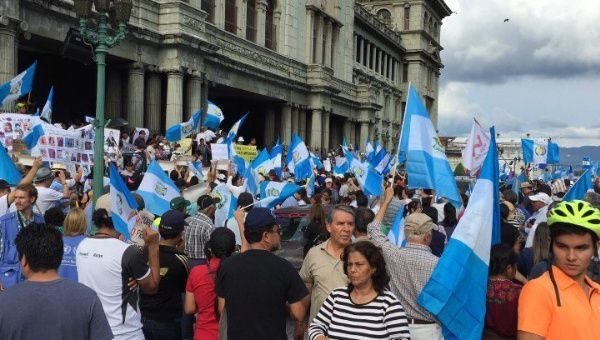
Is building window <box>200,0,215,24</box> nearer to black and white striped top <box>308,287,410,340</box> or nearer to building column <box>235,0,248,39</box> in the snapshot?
building column <box>235,0,248,39</box>

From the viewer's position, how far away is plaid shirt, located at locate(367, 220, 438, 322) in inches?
185

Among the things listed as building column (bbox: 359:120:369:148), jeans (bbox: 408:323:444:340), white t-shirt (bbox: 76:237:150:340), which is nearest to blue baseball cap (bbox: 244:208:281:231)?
white t-shirt (bbox: 76:237:150:340)

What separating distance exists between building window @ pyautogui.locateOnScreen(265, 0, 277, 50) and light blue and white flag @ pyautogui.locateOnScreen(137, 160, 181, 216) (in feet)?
93.8

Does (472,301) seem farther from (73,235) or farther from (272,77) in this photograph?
(272,77)

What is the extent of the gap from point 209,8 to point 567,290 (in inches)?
1189

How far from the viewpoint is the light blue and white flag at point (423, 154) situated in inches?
292

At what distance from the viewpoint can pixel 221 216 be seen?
9.77 meters

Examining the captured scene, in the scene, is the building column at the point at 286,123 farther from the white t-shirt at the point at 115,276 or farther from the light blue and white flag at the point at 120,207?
the white t-shirt at the point at 115,276

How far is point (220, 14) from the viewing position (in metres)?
32.7

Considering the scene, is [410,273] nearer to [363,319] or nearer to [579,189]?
[363,319]

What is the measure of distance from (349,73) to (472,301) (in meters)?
43.8

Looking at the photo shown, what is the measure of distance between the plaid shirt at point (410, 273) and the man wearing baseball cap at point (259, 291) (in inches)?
27.5

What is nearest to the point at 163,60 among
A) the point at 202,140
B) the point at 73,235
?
the point at 202,140

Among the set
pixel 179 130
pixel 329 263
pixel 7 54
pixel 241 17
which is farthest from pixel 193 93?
pixel 329 263
